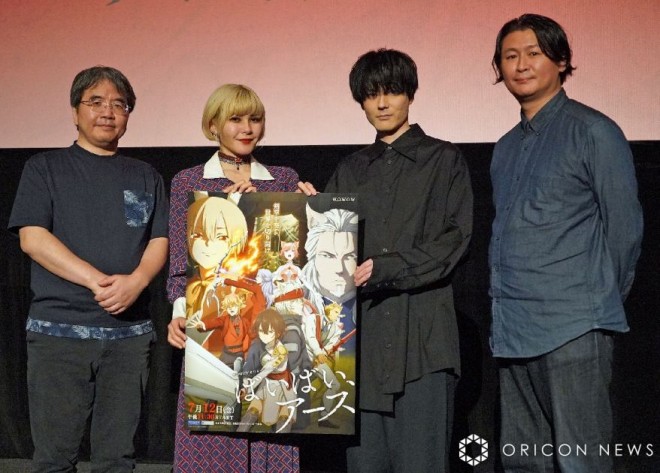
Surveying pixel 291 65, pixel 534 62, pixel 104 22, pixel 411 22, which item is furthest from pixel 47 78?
pixel 534 62

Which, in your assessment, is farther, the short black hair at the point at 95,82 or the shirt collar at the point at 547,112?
the short black hair at the point at 95,82

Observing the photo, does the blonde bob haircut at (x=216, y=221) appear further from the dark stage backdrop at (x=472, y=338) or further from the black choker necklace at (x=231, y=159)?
the dark stage backdrop at (x=472, y=338)

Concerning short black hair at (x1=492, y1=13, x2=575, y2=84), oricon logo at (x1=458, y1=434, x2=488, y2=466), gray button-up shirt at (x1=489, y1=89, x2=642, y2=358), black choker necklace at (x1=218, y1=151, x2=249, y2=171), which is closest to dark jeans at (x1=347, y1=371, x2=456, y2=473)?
gray button-up shirt at (x1=489, y1=89, x2=642, y2=358)

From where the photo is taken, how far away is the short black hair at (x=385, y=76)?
2158 mm

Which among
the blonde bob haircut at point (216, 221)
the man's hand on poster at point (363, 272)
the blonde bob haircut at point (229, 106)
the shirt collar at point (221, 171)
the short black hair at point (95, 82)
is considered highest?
the short black hair at point (95, 82)

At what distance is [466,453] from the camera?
3.23 meters

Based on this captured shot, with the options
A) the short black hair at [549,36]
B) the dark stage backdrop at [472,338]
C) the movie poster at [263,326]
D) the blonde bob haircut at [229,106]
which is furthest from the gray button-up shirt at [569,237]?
the dark stage backdrop at [472,338]

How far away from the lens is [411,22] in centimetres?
326

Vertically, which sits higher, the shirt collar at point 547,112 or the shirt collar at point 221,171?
the shirt collar at point 547,112

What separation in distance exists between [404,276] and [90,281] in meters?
0.92

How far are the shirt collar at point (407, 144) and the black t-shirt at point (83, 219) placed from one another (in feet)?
2.47

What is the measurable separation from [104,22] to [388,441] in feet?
7.59

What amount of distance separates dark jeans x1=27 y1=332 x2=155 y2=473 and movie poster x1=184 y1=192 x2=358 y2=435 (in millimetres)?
297

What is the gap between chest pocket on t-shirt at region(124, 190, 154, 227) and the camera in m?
2.38
